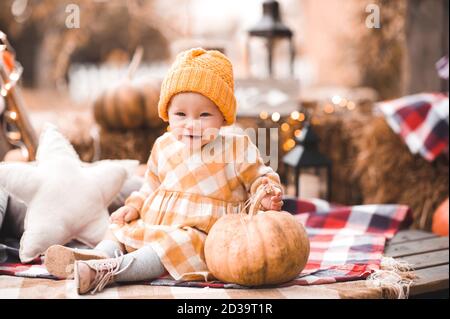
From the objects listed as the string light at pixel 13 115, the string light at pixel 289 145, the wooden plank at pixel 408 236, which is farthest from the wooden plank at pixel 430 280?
the string light at pixel 13 115

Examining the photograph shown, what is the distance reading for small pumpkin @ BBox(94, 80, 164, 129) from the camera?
12.6 ft

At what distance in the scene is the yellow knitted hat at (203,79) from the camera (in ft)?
6.39

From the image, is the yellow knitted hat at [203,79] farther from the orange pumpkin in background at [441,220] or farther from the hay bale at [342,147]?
the hay bale at [342,147]

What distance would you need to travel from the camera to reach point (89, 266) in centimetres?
178

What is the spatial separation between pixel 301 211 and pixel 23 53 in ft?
25.3

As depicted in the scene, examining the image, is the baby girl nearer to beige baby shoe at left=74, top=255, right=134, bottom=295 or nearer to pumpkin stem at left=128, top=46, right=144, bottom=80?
beige baby shoe at left=74, top=255, right=134, bottom=295

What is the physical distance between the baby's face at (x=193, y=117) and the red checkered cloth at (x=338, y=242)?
0.47m

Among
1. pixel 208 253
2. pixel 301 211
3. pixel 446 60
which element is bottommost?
pixel 301 211

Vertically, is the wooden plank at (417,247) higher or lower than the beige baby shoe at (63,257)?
lower

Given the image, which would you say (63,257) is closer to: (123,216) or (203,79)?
(123,216)

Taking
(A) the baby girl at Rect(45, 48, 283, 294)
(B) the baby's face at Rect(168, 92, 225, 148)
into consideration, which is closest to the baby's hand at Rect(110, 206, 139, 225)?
(A) the baby girl at Rect(45, 48, 283, 294)

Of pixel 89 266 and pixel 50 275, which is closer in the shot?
pixel 89 266
